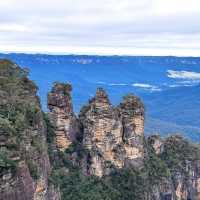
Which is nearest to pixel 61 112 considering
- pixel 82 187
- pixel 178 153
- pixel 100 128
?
pixel 100 128

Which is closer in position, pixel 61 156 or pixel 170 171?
pixel 61 156

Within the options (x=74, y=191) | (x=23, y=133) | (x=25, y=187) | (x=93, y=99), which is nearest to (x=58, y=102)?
(x=93, y=99)

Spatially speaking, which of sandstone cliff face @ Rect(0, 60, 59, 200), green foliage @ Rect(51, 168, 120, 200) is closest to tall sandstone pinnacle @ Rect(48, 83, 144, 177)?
green foliage @ Rect(51, 168, 120, 200)

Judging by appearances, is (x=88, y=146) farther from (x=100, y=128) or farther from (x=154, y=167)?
(x=154, y=167)

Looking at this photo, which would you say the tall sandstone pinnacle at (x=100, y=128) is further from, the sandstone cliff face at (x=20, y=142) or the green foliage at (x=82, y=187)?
the sandstone cliff face at (x=20, y=142)

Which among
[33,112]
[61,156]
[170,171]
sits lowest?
[170,171]

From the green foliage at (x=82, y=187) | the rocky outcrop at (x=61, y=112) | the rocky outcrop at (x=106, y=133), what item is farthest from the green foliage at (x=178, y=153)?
the rocky outcrop at (x=61, y=112)

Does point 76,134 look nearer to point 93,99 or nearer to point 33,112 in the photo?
point 93,99
